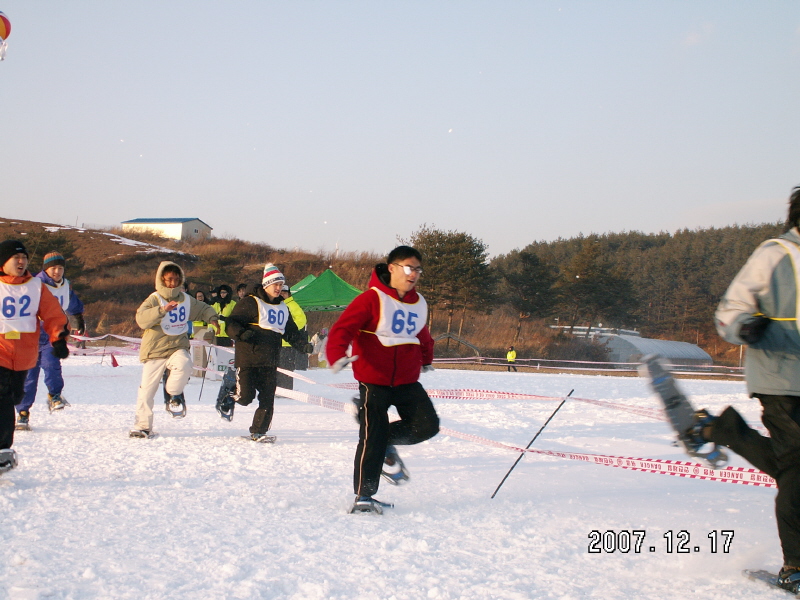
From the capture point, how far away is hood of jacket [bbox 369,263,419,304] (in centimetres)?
454

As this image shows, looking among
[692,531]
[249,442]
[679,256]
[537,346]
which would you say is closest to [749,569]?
[692,531]

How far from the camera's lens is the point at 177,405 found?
7203mm

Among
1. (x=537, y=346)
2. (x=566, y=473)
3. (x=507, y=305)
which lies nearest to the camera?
(x=566, y=473)

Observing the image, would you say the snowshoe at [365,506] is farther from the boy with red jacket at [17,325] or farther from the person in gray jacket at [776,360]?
the boy with red jacket at [17,325]

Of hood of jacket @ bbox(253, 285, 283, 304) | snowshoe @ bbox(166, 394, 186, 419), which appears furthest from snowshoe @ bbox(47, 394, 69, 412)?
hood of jacket @ bbox(253, 285, 283, 304)

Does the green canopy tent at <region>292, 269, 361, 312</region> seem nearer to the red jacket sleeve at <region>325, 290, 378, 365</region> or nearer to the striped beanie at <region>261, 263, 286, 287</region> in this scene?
the striped beanie at <region>261, 263, 286, 287</region>

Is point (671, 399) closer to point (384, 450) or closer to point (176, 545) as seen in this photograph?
point (384, 450)

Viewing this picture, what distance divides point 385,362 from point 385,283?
0.55 m

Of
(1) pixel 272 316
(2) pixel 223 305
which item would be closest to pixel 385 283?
(1) pixel 272 316

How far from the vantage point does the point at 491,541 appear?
3643 mm

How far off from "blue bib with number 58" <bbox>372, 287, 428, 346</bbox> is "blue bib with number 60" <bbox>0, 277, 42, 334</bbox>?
2.72m

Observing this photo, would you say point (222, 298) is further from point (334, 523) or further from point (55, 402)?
point (334, 523)

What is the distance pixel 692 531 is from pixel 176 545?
303cm
